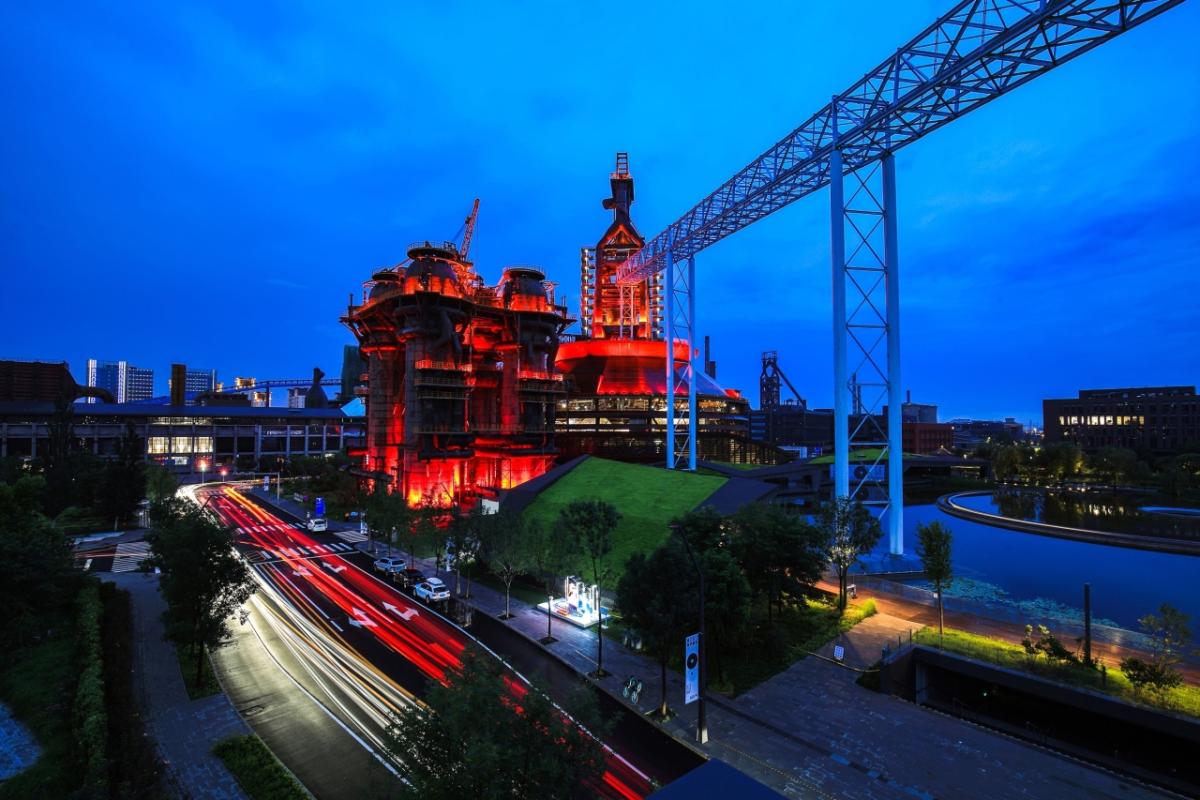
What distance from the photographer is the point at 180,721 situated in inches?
824

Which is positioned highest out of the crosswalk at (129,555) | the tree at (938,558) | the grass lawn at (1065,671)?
the tree at (938,558)

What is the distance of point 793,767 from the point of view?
1811 centimetres

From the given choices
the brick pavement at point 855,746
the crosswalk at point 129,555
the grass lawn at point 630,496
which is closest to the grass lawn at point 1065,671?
the brick pavement at point 855,746

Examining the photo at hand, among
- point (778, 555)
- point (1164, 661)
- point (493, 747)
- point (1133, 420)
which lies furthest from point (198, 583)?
point (1133, 420)

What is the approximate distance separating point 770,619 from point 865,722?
9.12 m

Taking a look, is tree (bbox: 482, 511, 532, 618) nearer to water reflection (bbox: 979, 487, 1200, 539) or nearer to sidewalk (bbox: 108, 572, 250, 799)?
sidewalk (bbox: 108, 572, 250, 799)

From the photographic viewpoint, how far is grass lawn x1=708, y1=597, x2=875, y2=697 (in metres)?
25.0

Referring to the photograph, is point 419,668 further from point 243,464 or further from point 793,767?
point 243,464

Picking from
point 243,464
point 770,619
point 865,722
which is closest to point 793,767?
point 865,722

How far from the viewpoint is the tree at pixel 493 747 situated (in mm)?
10531

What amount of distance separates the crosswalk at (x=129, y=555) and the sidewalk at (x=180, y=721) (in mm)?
19041

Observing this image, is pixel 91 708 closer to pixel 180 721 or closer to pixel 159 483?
pixel 180 721

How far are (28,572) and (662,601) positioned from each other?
32598mm

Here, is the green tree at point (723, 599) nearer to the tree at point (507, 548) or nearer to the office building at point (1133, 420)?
the tree at point (507, 548)
